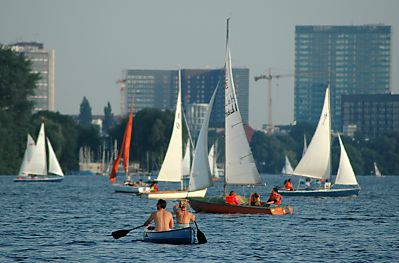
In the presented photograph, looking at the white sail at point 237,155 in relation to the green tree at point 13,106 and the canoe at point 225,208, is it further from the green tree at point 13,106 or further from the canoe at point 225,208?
the green tree at point 13,106

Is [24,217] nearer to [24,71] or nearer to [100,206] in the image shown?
[100,206]

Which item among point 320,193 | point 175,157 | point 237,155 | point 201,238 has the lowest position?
point 201,238

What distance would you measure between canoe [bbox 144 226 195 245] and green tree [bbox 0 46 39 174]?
127m

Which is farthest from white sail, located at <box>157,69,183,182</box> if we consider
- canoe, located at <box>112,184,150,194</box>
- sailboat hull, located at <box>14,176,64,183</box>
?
sailboat hull, located at <box>14,176,64,183</box>

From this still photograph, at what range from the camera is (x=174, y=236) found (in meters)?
52.0

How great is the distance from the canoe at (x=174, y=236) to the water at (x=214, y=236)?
31 centimetres

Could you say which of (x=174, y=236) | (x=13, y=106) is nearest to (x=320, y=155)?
(x=174, y=236)

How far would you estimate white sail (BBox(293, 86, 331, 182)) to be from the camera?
104875mm

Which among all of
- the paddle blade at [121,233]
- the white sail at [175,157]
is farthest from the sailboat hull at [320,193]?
the paddle blade at [121,233]

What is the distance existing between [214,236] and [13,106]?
453 feet

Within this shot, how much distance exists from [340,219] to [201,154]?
9014 mm

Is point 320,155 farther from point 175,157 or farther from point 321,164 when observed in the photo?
point 175,157

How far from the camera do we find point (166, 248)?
51531 millimetres

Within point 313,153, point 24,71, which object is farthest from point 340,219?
point 24,71
